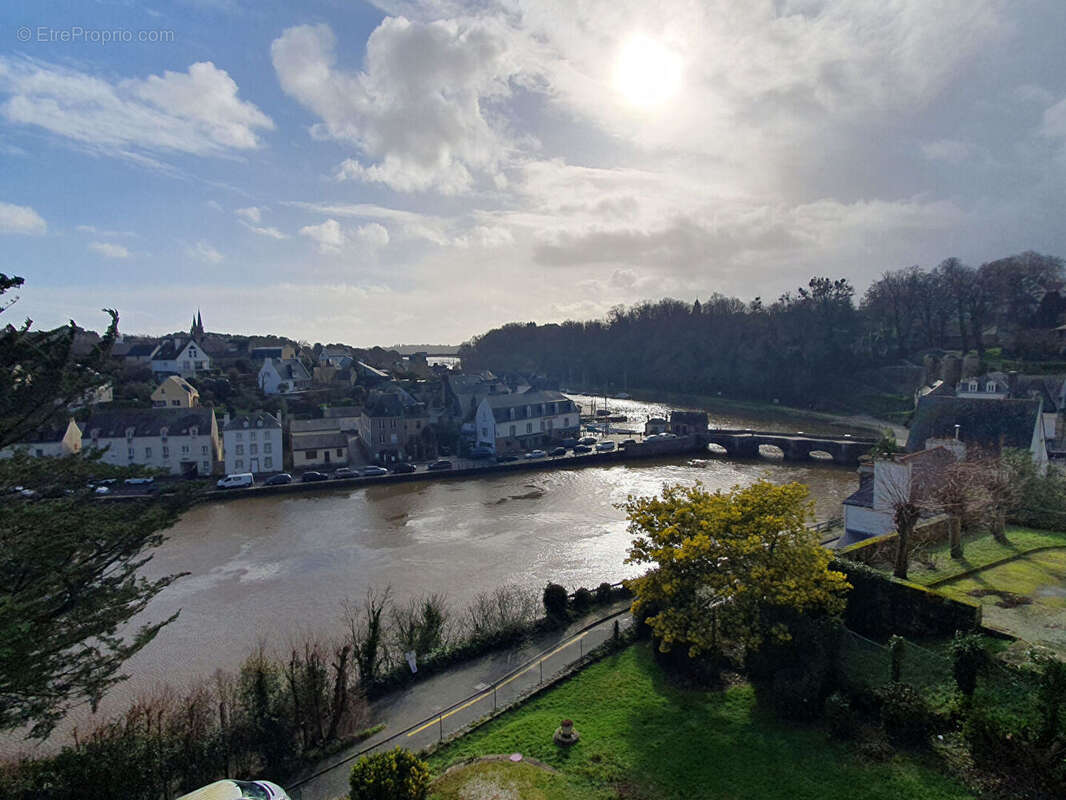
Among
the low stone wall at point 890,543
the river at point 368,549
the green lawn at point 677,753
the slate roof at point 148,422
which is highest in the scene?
the slate roof at point 148,422

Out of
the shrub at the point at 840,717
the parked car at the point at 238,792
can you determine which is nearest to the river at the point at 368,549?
the parked car at the point at 238,792

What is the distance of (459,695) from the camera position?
1494 centimetres

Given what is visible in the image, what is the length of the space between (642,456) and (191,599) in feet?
125

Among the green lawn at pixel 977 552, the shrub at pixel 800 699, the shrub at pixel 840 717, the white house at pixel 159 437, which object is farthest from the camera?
the white house at pixel 159 437

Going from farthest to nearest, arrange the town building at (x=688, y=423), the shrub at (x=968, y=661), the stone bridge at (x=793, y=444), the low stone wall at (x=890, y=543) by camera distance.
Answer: the town building at (x=688, y=423) < the stone bridge at (x=793, y=444) < the low stone wall at (x=890, y=543) < the shrub at (x=968, y=661)

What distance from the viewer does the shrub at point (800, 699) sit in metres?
11.7

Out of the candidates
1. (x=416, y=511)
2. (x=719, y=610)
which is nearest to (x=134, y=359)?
(x=416, y=511)

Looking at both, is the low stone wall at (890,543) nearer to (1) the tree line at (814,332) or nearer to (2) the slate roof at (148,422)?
(2) the slate roof at (148,422)

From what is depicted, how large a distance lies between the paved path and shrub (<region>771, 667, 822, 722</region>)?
18.2ft

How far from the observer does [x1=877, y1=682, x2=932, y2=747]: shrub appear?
1053 centimetres

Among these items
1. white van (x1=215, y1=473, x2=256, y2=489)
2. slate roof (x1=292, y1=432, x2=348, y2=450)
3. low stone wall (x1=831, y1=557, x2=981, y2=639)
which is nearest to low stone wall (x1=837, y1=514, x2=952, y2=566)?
low stone wall (x1=831, y1=557, x2=981, y2=639)

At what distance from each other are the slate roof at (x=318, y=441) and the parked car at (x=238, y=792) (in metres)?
40.6

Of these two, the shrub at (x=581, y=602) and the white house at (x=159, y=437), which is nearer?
the shrub at (x=581, y=602)

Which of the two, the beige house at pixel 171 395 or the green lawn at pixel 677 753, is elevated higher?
the beige house at pixel 171 395
